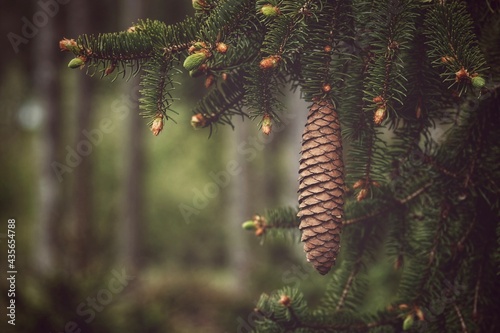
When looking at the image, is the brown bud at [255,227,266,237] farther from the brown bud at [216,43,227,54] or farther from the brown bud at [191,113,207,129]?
the brown bud at [216,43,227,54]

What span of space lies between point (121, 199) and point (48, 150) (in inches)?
84.8

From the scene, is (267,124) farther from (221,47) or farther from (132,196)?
(132,196)

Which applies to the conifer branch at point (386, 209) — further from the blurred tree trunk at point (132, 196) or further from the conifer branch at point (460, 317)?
the blurred tree trunk at point (132, 196)

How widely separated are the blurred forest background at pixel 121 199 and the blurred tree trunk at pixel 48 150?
18mm

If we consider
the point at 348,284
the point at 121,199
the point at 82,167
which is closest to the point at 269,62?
the point at 348,284

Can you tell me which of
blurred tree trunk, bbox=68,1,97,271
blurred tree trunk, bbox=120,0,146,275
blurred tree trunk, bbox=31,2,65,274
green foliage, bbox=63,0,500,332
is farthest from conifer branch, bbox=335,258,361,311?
blurred tree trunk, bbox=120,0,146,275

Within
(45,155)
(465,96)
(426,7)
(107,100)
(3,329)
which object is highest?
(107,100)

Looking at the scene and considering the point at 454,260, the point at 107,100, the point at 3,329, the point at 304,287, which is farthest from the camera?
the point at 107,100

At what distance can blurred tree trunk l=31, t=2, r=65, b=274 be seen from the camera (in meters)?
6.49

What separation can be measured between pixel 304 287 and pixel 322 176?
425 cm

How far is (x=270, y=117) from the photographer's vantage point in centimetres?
116

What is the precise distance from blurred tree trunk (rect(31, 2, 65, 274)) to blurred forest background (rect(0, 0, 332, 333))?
0.06 feet

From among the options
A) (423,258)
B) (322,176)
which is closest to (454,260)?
(423,258)

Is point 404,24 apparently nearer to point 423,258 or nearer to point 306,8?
point 306,8
